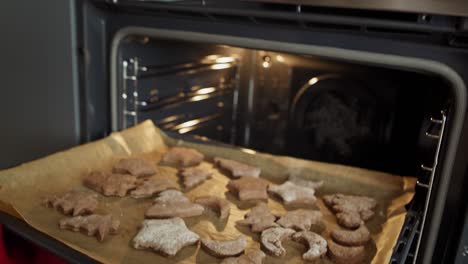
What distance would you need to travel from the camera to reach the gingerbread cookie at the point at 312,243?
100cm

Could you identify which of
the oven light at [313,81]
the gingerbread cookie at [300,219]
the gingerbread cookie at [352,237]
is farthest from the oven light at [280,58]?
the gingerbread cookie at [352,237]

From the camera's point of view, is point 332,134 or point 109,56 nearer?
point 109,56

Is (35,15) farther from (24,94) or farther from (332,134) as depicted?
(332,134)

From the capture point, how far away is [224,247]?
1.00 meters

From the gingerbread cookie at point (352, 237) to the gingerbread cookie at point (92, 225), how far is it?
21.4 inches

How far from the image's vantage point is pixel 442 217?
0.90 metres

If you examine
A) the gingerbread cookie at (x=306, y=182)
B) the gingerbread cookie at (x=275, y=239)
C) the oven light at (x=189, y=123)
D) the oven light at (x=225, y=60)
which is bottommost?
the gingerbread cookie at (x=275, y=239)

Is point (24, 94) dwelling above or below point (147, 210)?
above

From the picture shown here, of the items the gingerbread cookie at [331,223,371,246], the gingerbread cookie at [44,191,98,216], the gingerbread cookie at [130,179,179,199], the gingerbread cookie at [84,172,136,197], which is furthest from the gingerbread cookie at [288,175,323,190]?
the gingerbread cookie at [44,191,98,216]

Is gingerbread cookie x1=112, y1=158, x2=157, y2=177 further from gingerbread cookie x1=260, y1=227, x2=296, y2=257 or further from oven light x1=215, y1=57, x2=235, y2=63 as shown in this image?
oven light x1=215, y1=57, x2=235, y2=63

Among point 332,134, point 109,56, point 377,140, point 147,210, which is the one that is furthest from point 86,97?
point 377,140

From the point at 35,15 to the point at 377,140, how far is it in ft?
3.95

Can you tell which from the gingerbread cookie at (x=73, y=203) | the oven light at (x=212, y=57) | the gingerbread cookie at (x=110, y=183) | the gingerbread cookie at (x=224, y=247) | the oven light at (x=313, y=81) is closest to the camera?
the gingerbread cookie at (x=224, y=247)

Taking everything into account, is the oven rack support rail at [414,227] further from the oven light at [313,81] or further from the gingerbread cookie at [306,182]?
the oven light at [313,81]
